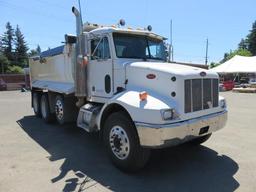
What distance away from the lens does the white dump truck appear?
4906mm

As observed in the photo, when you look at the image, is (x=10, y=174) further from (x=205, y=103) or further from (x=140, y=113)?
(x=205, y=103)

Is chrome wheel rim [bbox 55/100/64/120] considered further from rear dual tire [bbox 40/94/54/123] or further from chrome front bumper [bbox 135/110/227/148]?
chrome front bumper [bbox 135/110/227/148]

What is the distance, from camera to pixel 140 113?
491 centimetres

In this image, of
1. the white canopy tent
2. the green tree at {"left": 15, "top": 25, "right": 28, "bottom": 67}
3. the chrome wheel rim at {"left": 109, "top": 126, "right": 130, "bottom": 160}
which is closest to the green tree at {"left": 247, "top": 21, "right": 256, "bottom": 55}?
the white canopy tent

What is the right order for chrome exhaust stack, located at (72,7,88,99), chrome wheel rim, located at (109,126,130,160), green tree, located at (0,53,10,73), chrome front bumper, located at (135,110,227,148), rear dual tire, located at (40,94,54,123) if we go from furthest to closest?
green tree, located at (0,53,10,73)
rear dual tire, located at (40,94,54,123)
chrome exhaust stack, located at (72,7,88,99)
chrome wheel rim, located at (109,126,130,160)
chrome front bumper, located at (135,110,227,148)

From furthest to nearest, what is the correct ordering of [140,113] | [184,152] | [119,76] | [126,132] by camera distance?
[184,152], [119,76], [126,132], [140,113]

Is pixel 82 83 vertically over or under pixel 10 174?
over

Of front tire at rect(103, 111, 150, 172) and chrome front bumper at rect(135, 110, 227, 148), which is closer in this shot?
chrome front bumper at rect(135, 110, 227, 148)

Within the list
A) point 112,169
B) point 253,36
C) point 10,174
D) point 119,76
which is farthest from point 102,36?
point 253,36

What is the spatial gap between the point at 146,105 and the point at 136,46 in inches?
83.6

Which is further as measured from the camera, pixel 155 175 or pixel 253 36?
pixel 253 36

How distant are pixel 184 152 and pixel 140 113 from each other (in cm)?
218

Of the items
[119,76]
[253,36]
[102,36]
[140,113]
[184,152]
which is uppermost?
[253,36]

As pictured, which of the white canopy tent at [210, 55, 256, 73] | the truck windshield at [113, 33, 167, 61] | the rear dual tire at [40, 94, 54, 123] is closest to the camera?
the truck windshield at [113, 33, 167, 61]
